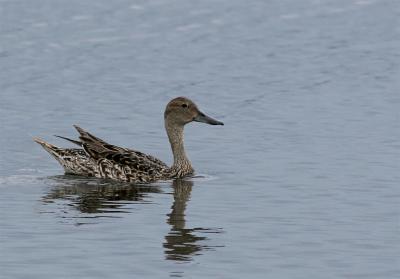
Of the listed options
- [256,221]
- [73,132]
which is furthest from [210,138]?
[256,221]

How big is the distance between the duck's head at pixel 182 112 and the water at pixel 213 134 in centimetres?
69

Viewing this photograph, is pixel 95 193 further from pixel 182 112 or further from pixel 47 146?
pixel 182 112

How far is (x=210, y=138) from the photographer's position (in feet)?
81.1

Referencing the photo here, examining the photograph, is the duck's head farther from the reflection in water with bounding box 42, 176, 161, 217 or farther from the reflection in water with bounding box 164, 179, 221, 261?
the reflection in water with bounding box 164, 179, 221, 261

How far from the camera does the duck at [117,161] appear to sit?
72.5 ft

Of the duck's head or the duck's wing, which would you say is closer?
the duck's wing

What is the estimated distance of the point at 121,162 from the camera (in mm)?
22156

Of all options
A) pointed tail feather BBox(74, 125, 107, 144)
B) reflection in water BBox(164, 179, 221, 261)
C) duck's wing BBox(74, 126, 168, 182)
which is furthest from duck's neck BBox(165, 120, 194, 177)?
reflection in water BBox(164, 179, 221, 261)

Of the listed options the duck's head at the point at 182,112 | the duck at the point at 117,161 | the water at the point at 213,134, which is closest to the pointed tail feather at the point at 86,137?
the duck at the point at 117,161

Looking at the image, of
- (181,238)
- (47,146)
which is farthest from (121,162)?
(181,238)

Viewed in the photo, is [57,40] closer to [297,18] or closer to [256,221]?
[297,18]

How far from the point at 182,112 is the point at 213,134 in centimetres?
196

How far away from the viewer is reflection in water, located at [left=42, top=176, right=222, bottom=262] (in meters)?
16.6

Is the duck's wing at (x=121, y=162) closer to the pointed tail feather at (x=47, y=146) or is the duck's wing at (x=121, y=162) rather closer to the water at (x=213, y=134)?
the water at (x=213, y=134)
